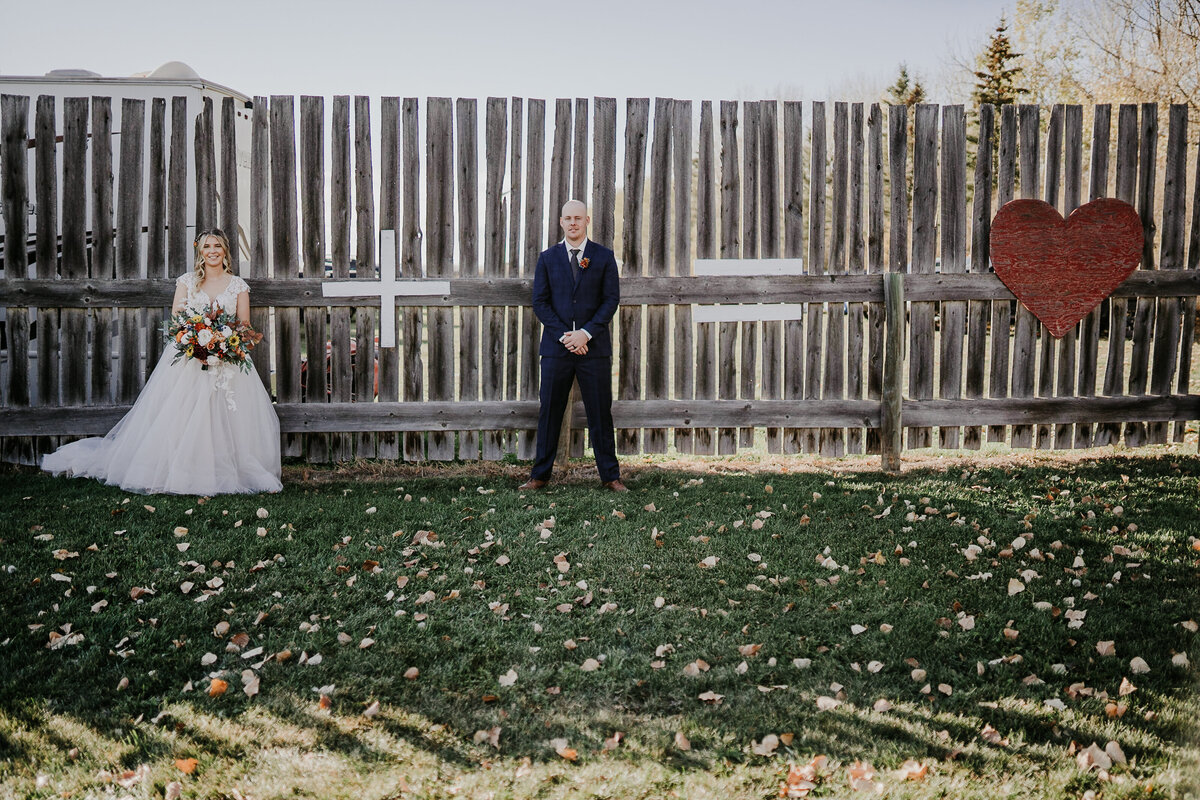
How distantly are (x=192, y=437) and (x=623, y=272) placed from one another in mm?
3318

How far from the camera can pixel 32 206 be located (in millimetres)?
7086

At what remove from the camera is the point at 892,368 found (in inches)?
264

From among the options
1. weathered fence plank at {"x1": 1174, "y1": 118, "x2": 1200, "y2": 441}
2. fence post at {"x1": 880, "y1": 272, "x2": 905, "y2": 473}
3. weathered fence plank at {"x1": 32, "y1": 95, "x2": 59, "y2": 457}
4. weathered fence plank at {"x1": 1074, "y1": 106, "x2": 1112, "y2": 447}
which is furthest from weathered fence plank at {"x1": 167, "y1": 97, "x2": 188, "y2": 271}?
weathered fence plank at {"x1": 1174, "y1": 118, "x2": 1200, "y2": 441}

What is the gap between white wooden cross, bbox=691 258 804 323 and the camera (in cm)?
671

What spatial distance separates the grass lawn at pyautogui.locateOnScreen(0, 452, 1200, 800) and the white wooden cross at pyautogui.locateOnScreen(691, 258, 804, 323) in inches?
62.2

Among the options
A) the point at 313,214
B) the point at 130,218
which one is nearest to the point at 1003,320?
the point at 313,214

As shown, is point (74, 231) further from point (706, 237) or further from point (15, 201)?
point (706, 237)

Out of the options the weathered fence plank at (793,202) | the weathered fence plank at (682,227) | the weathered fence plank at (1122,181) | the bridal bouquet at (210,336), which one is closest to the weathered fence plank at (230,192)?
the bridal bouquet at (210,336)

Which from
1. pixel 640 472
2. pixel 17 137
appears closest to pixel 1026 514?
pixel 640 472

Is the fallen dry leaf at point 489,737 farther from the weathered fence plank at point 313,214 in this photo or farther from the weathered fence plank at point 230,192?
the weathered fence plank at point 230,192

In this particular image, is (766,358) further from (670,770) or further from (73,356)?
(73,356)

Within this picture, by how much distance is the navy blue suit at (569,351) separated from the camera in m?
6.11

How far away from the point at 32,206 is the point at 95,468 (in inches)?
96.1

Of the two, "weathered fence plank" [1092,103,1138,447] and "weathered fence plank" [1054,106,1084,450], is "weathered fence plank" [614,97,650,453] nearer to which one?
"weathered fence plank" [1054,106,1084,450]
